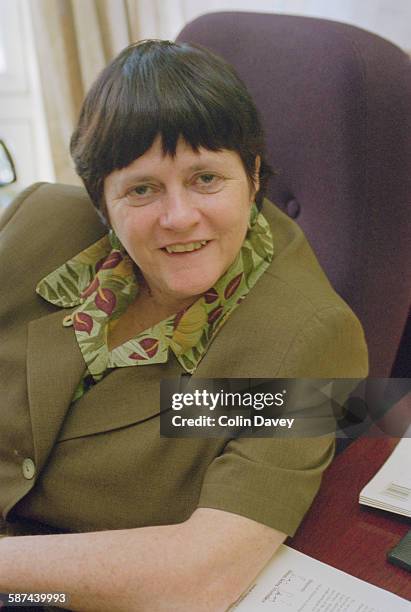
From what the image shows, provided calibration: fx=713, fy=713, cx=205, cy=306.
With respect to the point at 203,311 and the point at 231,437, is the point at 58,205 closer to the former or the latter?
the point at 203,311

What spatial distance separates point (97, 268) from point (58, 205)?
141mm

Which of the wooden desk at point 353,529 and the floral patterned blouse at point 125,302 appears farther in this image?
the floral patterned blouse at point 125,302

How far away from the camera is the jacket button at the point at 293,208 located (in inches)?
46.9

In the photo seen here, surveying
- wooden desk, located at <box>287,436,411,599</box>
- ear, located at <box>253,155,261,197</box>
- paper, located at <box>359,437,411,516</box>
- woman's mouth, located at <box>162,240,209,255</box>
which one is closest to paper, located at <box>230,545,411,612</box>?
wooden desk, located at <box>287,436,411,599</box>

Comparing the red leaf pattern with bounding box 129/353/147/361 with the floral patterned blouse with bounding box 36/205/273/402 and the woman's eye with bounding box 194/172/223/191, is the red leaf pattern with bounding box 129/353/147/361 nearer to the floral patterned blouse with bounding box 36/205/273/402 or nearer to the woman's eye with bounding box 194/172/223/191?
the floral patterned blouse with bounding box 36/205/273/402

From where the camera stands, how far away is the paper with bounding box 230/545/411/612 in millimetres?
754

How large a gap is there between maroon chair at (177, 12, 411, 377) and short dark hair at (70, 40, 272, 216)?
0.16 m

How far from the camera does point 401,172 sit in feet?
3.52

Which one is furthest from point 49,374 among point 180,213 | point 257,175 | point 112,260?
point 257,175

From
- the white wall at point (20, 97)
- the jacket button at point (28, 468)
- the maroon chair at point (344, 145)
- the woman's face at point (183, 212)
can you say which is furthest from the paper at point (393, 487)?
the white wall at point (20, 97)

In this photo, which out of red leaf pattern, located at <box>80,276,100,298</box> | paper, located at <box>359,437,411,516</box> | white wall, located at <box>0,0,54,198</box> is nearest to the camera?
paper, located at <box>359,437,411,516</box>

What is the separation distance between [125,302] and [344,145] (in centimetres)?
41

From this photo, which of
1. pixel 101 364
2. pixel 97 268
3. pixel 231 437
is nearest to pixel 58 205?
pixel 97 268

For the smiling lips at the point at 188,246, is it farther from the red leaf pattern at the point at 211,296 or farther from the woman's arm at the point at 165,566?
the woman's arm at the point at 165,566
